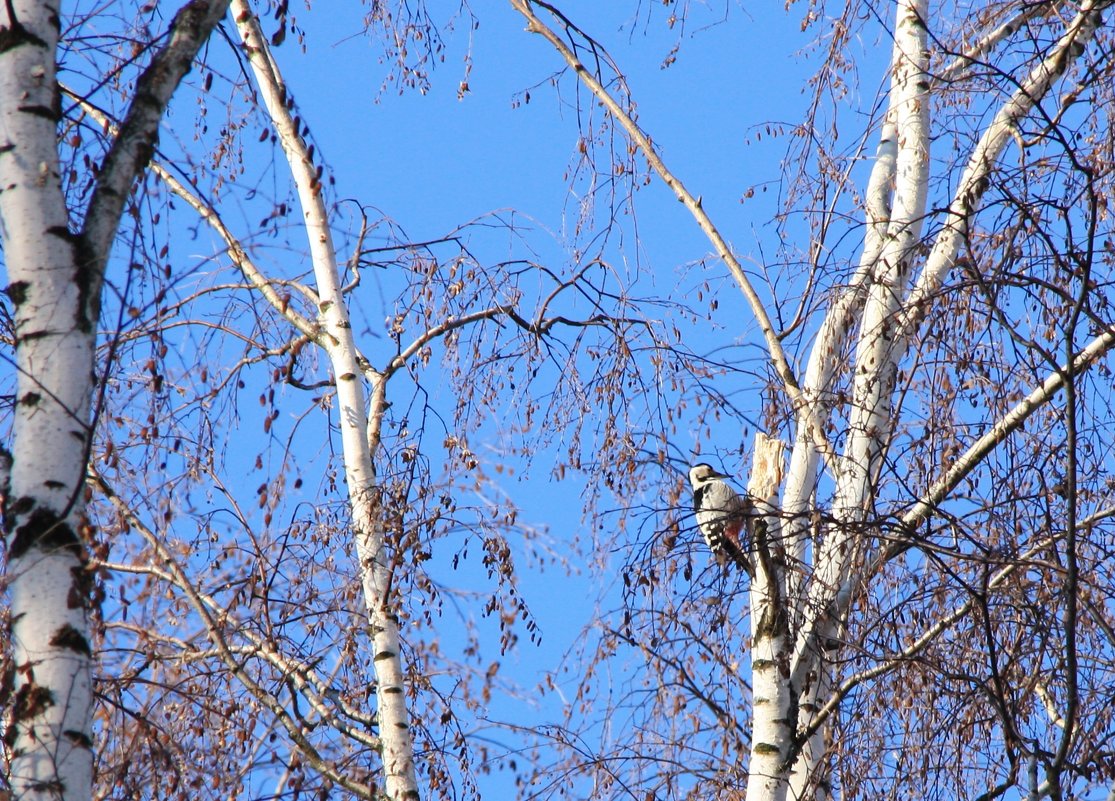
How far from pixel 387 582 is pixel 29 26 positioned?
8.34 ft

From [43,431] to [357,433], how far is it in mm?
2554

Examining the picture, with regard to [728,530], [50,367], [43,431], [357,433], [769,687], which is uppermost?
[357,433]

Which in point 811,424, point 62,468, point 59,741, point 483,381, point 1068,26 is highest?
point 1068,26

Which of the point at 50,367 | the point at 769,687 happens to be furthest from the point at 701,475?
the point at 50,367

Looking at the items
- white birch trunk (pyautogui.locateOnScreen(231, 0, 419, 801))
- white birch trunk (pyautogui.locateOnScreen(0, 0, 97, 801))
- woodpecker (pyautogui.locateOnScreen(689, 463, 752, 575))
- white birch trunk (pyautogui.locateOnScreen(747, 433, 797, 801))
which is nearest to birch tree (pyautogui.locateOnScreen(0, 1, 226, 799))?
white birch trunk (pyautogui.locateOnScreen(0, 0, 97, 801))

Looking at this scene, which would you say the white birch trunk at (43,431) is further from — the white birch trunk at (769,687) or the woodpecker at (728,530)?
the white birch trunk at (769,687)

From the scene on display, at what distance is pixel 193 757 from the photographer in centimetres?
471

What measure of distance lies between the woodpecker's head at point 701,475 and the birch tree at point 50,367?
2551 mm

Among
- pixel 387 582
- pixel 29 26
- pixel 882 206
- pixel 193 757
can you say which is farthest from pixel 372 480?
pixel 29 26

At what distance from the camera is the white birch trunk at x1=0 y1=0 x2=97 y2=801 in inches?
104

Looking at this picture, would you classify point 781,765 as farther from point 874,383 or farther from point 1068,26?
point 1068,26

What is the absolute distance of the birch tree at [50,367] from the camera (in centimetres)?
265

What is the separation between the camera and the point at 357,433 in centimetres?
534

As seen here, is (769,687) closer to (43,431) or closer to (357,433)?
(357,433)
